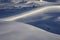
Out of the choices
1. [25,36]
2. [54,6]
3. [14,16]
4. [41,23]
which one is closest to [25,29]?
[25,36]

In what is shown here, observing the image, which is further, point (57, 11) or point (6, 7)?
point (6, 7)

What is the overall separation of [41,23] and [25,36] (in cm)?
37

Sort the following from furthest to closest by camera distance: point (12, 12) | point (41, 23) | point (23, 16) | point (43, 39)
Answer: point (12, 12)
point (23, 16)
point (41, 23)
point (43, 39)

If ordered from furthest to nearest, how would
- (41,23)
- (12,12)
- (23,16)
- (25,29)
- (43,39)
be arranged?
(12,12)
(23,16)
(41,23)
(25,29)
(43,39)

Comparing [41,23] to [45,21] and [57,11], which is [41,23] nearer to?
[45,21]

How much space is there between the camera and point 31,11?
51.6 inches

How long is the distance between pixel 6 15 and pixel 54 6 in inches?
17.4

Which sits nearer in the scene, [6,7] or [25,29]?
[25,29]

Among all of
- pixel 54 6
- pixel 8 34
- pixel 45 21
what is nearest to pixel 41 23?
pixel 45 21

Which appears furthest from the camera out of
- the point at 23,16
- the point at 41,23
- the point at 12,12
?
the point at 12,12

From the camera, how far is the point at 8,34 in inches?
30.0

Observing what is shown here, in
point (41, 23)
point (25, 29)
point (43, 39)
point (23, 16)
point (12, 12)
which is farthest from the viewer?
point (12, 12)

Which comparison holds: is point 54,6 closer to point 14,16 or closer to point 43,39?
point 14,16

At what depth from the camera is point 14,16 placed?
1.23 meters
